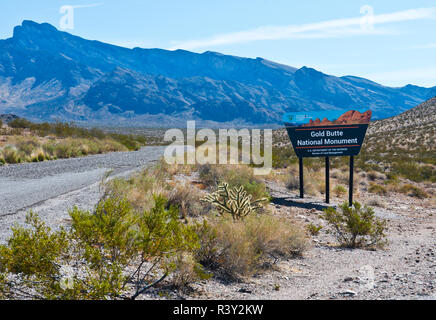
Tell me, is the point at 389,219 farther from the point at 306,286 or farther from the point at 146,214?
the point at 146,214

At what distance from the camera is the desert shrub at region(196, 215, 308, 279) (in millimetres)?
6512

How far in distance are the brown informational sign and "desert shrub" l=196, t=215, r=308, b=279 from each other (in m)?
6.66

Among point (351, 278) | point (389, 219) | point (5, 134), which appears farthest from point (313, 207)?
Result: point (5, 134)

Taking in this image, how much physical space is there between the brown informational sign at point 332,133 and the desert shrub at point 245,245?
6.66 m

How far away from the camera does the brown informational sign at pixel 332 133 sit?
14031 mm

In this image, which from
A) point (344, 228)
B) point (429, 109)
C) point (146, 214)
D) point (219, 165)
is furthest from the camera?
point (429, 109)

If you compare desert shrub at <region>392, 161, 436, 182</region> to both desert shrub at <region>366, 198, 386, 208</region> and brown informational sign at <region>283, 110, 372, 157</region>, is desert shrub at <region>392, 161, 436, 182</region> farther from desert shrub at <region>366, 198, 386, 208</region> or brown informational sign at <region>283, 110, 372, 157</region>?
brown informational sign at <region>283, 110, 372, 157</region>

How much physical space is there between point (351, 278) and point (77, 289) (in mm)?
4098

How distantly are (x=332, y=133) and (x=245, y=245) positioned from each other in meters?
8.65

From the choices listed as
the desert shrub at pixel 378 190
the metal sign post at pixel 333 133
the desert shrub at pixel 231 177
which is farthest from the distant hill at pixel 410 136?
the desert shrub at pixel 231 177

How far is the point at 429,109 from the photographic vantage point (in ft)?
223

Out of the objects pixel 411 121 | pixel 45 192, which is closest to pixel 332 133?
pixel 45 192

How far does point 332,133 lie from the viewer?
555 inches
